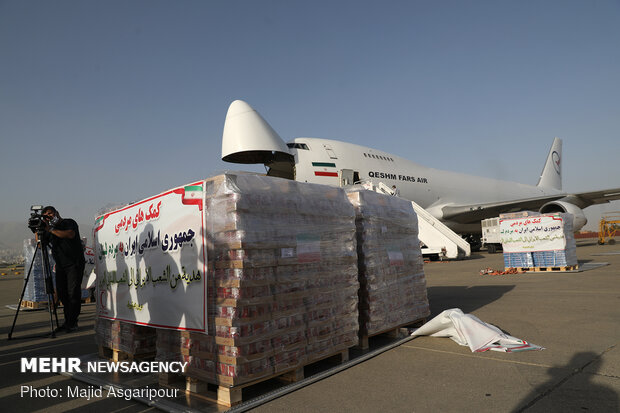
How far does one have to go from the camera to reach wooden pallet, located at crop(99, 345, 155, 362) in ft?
13.4

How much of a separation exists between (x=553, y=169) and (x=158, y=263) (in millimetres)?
44482

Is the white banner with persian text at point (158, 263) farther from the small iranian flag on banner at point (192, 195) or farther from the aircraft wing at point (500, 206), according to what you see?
the aircraft wing at point (500, 206)

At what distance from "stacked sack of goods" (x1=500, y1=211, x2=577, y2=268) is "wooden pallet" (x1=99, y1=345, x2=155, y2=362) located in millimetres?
11254

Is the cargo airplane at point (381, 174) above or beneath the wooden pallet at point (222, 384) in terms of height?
above

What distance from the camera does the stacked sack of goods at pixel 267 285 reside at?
2.97 m

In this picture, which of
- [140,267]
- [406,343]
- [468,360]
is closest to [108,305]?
[140,267]

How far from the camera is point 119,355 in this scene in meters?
4.30

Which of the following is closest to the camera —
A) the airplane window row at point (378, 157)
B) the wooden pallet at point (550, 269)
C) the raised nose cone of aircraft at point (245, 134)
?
the wooden pallet at point (550, 269)

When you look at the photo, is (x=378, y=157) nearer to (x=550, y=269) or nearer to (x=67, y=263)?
(x=550, y=269)

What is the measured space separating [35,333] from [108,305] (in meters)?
3.06

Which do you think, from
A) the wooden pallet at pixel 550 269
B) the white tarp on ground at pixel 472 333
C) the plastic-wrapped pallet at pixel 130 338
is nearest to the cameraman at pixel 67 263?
the plastic-wrapped pallet at pixel 130 338

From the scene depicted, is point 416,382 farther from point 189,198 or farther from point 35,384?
point 35,384
